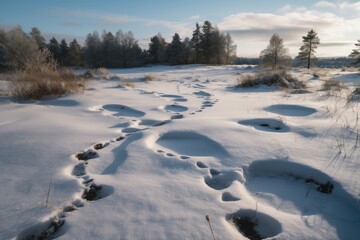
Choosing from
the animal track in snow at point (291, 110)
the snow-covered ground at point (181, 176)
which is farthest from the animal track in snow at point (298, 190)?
the animal track in snow at point (291, 110)

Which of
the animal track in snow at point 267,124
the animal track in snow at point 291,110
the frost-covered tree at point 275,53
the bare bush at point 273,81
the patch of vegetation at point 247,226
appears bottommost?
the patch of vegetation at point 247,226

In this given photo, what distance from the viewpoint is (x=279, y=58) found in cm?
3106

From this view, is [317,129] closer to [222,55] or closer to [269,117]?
[269,117]

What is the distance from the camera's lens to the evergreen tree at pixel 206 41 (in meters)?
33.7

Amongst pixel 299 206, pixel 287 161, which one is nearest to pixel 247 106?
pixel 287 161

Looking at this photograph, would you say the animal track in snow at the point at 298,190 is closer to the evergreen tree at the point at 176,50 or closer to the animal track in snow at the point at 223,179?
the animal track in snow at the point at 223,179

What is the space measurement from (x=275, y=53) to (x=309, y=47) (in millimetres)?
4159

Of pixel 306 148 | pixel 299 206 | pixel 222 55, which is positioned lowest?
pixel 299 206

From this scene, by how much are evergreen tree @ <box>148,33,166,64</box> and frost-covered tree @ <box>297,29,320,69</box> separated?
19.6 meters

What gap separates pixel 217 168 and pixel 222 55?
34636 millimetres

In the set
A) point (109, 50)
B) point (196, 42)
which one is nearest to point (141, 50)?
point (109, 50)

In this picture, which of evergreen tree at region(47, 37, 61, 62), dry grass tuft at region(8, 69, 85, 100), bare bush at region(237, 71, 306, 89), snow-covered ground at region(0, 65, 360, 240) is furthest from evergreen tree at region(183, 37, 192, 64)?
snow-covered ground at region(0, 65, 360, 240)

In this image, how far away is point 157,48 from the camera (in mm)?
38438

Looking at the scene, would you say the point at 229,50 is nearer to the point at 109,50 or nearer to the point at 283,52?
the point at 283,52
